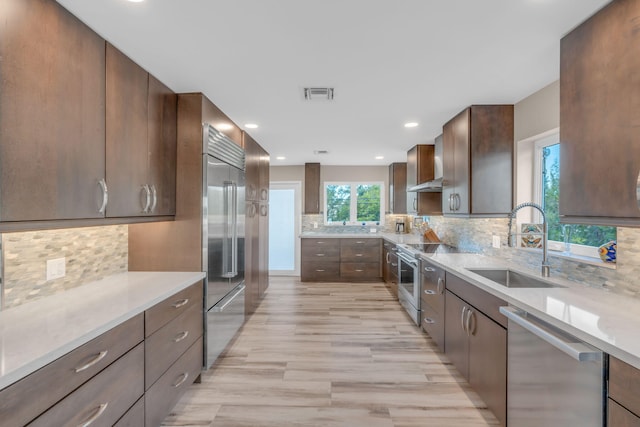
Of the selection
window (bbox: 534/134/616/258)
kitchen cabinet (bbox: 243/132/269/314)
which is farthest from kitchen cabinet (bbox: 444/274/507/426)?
kitchen cabinet (bbox: 243/132/269/314)

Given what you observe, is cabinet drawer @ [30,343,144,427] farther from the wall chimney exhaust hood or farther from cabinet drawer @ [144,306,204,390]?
the wall chimney exhaust hood

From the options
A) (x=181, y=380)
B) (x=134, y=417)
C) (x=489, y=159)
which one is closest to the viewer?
(x=134, y=417)

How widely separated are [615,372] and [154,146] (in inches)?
106

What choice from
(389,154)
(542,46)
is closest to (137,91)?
(542,46)

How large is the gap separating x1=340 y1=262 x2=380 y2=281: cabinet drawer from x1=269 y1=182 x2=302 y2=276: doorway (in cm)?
106

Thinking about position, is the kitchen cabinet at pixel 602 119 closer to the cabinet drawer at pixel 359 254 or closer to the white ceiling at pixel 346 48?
the white ceiling at pixel 346 48

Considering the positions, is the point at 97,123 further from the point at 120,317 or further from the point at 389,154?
the point at 389,154

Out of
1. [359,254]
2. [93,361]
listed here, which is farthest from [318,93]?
[359,254]

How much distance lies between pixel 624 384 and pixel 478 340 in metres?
1.03

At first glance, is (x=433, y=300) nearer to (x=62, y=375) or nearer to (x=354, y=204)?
(x=62, y=375)

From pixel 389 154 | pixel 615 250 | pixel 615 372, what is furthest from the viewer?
pixel 389 154

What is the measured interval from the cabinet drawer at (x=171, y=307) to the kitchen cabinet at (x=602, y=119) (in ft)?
7.75

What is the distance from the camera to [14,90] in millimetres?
1185

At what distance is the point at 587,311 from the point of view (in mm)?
1383
